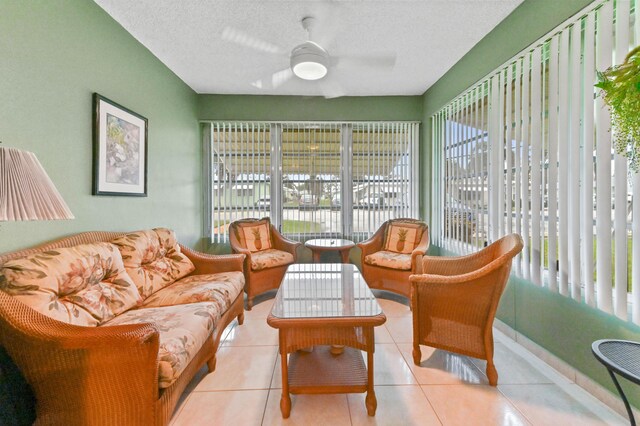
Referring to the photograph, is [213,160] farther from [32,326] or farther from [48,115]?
[32,326]

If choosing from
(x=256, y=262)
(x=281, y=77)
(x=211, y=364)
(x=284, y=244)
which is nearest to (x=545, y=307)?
(x=211, y=364)

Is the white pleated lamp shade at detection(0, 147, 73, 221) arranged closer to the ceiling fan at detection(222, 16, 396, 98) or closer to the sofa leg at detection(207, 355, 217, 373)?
the sofa leg at detection(207, 355, 217, 373)

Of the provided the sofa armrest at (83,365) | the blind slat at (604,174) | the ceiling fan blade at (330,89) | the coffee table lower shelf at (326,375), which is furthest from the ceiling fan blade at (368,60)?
the sofa armrest at (83,365)

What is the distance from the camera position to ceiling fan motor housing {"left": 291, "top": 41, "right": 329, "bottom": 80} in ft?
7.51

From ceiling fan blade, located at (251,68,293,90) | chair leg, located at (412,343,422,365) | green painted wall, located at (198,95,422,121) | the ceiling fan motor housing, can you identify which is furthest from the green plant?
green painted wall, located at (198,95,422,121)

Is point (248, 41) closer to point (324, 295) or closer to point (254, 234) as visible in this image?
point (254, 234)

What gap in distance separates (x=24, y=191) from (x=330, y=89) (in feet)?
11.8

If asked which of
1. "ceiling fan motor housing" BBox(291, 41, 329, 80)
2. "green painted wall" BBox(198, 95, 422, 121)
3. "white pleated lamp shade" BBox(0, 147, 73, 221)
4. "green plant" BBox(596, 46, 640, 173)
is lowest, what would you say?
"white pleated lamp shade" BBox(0, 147, 73, 221)

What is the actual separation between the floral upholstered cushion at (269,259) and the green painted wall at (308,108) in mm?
2080

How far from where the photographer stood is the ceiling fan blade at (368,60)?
2818mm

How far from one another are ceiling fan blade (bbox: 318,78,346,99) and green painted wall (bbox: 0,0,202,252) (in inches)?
76.9

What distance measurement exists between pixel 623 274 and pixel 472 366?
1.09 metres

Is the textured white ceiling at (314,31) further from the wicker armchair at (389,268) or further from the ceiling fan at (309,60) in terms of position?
the wicker armchair at (389,268)

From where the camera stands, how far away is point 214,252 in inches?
165
